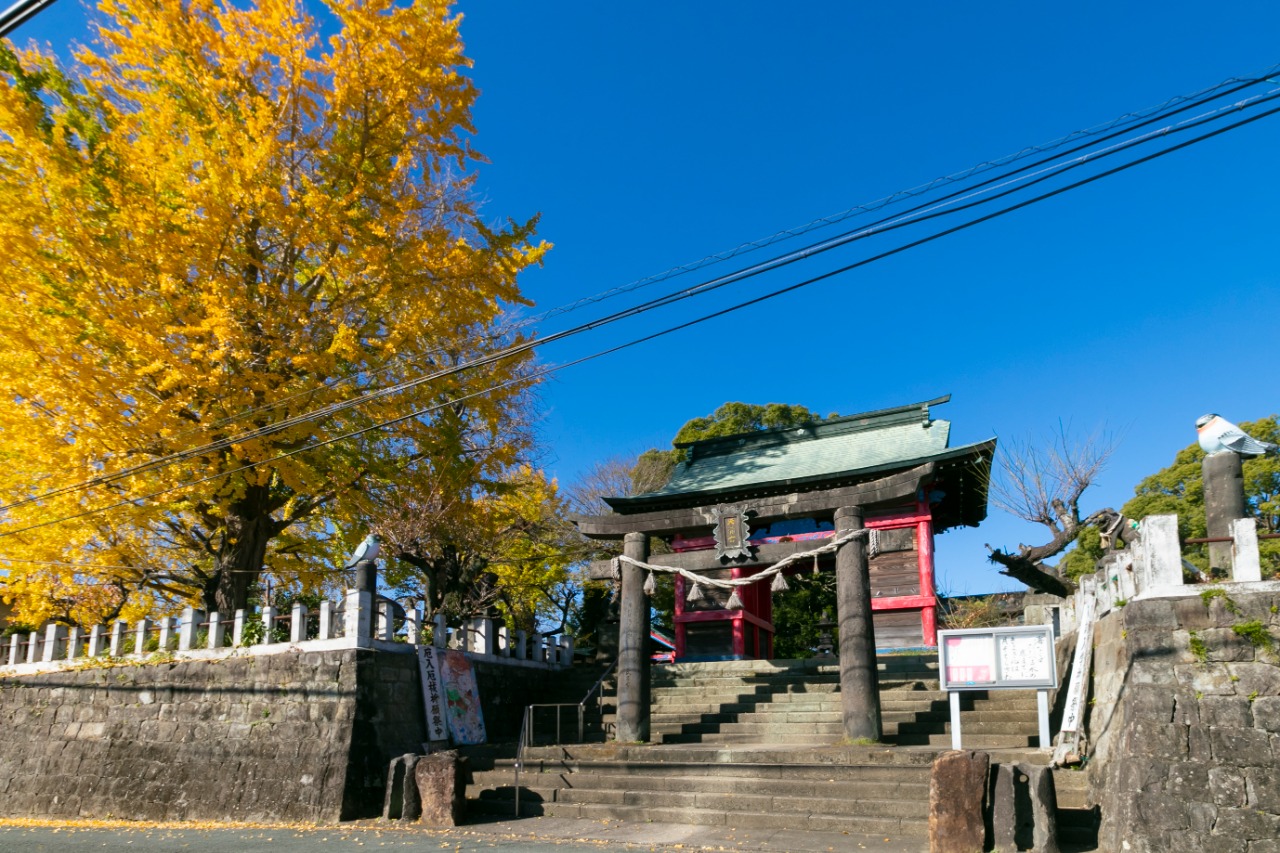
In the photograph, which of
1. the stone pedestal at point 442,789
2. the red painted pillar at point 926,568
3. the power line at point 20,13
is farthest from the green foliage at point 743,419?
the power line at point 20,13

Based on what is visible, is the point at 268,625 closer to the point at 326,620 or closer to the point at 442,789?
the point at 326,620

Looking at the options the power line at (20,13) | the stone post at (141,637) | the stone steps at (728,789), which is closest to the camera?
the power line at (20,13)

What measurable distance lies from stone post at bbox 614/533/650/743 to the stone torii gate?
1 cm

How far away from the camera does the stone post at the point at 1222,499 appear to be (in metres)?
9.57

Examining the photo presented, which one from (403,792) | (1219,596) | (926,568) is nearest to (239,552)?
(403,792)

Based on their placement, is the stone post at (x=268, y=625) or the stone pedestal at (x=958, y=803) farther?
the stone post at (x=268, y=625)

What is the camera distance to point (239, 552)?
1490 cm

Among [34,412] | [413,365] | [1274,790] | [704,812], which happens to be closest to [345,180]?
[413,365]

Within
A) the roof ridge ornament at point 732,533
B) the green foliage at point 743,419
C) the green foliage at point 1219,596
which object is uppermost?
the green foliage at point 743,419

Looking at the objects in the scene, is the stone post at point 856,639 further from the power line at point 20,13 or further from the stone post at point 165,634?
the stone post at point 165,634

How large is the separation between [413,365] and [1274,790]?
1249 centimetres

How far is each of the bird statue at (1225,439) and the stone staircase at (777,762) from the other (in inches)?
158

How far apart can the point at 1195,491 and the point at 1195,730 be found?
15.5m

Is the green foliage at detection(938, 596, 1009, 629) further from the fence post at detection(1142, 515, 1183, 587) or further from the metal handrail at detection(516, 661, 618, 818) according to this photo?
the fence post at detection(1142, 515, 1183, 587)
